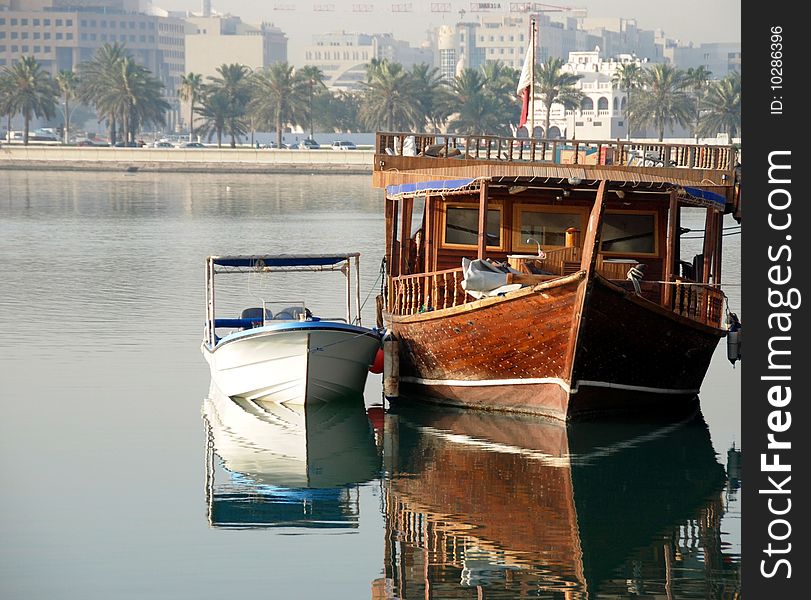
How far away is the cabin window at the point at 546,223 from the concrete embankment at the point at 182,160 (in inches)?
3674

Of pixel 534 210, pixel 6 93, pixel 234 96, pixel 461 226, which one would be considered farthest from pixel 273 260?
pixel 234 96

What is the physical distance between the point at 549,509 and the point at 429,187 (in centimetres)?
692

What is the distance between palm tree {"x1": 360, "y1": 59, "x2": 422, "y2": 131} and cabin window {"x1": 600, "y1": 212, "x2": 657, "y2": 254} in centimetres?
10443

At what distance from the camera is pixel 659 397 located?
21.6m

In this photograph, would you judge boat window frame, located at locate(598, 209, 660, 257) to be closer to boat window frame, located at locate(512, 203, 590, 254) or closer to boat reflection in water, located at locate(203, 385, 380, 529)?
boat window frame, located at locate(512, 203, 590, 254)

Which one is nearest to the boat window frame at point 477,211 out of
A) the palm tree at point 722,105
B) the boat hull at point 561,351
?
the boat hull at point 561,351

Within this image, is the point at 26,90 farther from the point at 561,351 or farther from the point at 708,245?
the point at 561,351

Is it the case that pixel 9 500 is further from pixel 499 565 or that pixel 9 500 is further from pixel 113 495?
pixel 499 565

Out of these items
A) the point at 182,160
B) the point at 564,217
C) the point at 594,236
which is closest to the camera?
the point at 594,236

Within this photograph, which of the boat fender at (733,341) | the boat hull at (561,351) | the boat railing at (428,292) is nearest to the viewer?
the boat hull at (561,351)

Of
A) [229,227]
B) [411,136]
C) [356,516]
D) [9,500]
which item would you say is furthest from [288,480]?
[229,227]

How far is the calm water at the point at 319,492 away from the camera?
14250mm

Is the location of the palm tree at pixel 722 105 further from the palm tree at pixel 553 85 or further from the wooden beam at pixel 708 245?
the wooden beam at pixel 708 245

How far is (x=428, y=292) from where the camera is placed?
72.2ft
